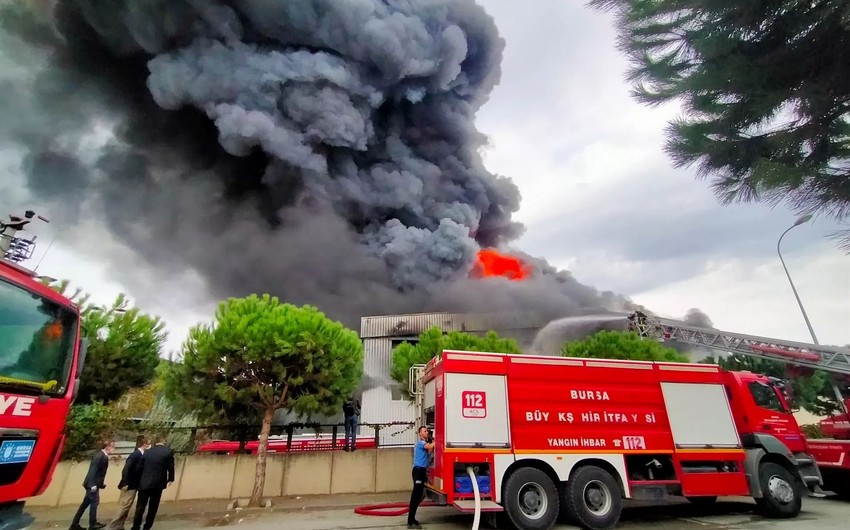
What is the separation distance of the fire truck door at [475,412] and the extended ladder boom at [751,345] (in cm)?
1751

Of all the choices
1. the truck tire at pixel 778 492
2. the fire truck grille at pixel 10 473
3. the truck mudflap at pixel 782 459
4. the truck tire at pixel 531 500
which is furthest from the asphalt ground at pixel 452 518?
the fire truck grille at pixel 10 473

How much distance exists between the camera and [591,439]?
23.9 ft

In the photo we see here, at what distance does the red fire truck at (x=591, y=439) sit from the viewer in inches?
268

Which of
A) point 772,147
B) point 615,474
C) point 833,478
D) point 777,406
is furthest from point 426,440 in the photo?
point 833,478

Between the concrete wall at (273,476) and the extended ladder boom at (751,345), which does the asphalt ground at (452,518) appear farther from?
the extended ladder boom at (751,345)

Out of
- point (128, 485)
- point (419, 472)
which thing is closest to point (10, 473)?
point (128, 485)

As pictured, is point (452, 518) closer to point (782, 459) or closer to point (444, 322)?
point (782, 459)

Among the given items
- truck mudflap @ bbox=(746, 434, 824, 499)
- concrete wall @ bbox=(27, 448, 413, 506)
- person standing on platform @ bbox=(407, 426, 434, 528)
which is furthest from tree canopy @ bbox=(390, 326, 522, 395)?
truck mudflap @ bbox=(746, 434, 824, 499)

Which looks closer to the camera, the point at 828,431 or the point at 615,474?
the point at 615,474

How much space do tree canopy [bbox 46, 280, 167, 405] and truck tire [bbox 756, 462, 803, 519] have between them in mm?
15510

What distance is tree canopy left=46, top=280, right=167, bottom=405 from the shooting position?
12.2 metres

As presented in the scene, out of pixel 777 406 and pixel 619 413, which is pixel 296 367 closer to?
pixel 619 413

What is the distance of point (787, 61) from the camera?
322 cm

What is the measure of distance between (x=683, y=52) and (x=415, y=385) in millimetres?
7386
